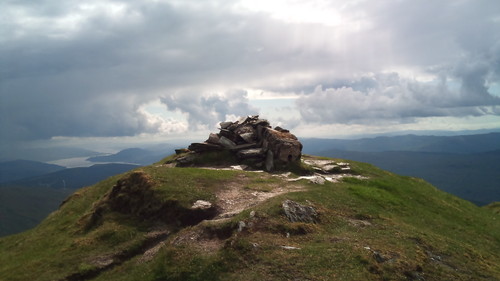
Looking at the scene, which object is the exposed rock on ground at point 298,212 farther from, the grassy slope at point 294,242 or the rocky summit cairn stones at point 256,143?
the rocky summit cairn stones at point 256,143

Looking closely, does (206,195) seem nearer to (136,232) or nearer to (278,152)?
(136,232)

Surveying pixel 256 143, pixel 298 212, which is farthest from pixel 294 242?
pixel 256 143

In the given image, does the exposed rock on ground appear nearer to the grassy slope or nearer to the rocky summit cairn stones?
the grassy slope

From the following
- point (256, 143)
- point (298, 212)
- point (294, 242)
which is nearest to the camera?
point (294, 242)

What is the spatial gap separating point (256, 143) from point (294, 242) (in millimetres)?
34426

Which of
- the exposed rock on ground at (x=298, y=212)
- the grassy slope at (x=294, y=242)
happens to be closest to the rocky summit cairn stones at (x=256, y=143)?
the grassy slope at (x=294, y=242)

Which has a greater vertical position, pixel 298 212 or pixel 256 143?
pixel 256 143

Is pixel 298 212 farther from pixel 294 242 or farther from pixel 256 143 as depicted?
pixel 256 143

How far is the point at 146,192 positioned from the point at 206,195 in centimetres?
760

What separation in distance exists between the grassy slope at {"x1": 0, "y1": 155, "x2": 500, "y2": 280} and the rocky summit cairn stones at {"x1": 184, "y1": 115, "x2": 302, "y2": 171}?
28.7 ft

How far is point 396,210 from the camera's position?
41.6 meters

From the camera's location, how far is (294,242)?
2811 cm

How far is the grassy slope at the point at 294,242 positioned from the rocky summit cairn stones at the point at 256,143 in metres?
8.74

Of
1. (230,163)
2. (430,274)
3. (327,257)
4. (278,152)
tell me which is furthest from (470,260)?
(230,163)
